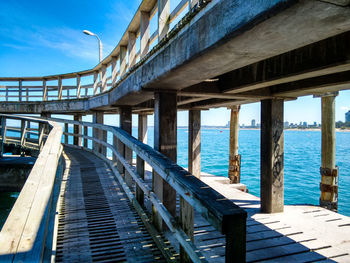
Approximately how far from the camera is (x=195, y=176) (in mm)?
3420

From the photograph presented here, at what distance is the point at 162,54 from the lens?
344 centimetres

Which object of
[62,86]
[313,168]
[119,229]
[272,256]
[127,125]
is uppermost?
[62,86]

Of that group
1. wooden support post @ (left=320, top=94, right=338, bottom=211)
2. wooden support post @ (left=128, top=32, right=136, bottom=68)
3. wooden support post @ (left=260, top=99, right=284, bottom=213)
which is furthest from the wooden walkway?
wooden support post @ (left=320, top=94, right=338, bottom=211)

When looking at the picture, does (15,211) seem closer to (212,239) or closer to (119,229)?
(119,229)

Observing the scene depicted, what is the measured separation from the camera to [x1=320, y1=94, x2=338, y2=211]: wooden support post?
7719 millimetres

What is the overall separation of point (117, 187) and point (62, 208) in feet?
4.97

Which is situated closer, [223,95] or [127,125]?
[223,95]

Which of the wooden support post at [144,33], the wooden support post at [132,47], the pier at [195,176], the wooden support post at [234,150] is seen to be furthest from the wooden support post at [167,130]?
the wooden support post at [234,150]

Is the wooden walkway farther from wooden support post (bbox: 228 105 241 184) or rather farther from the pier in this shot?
wooden support post (bbox: 228 105 241 184)

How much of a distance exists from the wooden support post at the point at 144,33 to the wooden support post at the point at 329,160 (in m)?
6.64

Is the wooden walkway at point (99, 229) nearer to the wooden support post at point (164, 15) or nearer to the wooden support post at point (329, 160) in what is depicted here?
the wooden support post at point (164, 15)

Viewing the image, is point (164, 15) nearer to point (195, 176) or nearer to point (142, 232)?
point (195, 176)

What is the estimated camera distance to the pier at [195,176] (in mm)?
1527

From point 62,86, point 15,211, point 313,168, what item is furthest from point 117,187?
point 313,168
